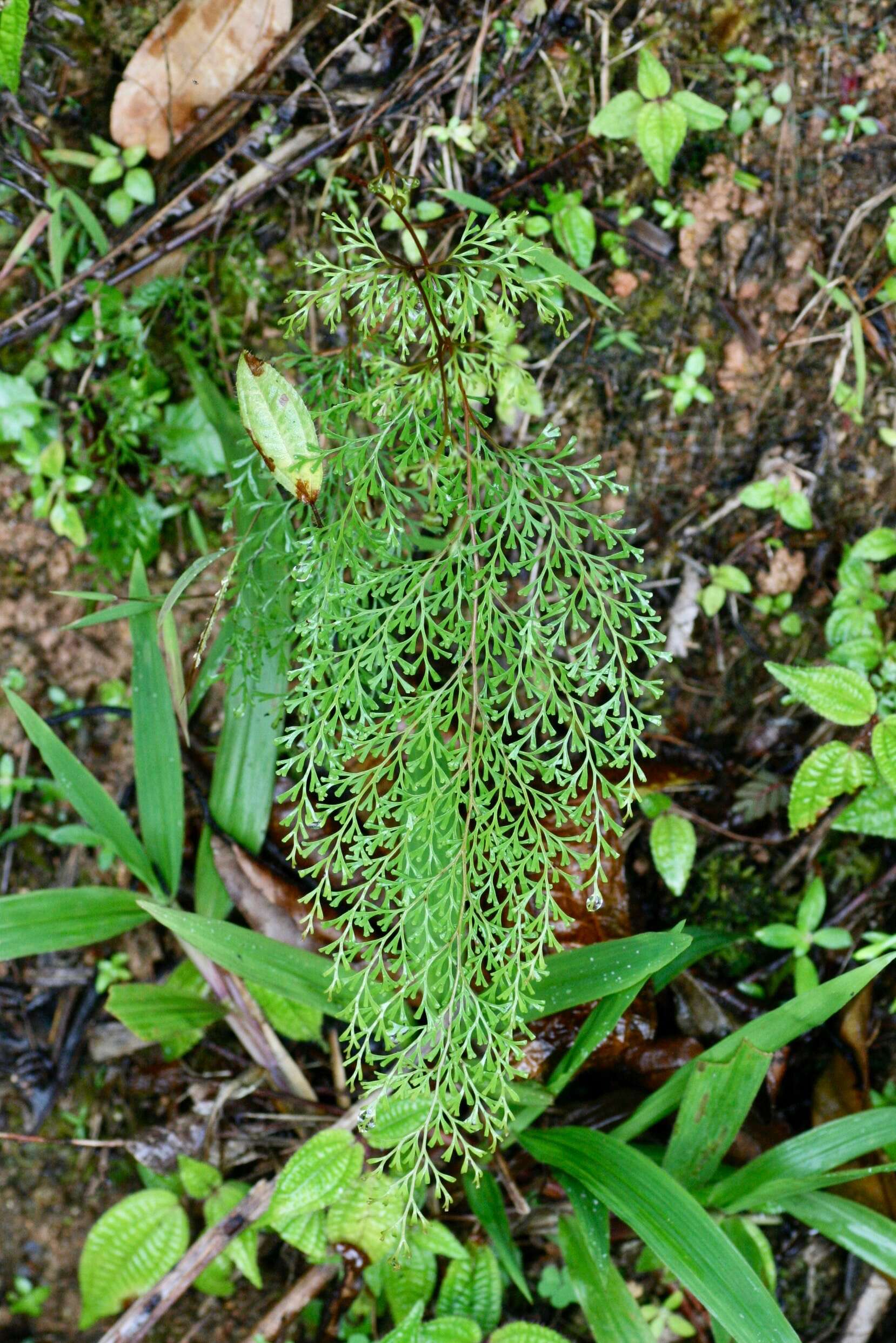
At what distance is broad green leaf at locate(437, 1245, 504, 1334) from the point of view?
6.90 feet

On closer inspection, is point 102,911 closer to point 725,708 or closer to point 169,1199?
point 169,1199

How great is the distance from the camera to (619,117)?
2072 millimetres

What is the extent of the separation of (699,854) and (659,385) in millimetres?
1203

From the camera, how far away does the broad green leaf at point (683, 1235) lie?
1.53 meters

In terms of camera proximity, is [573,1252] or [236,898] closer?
[573,1252]

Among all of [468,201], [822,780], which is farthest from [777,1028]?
[468,201]

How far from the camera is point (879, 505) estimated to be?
2305 millimetres

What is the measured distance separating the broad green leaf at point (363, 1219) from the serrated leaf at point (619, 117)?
240 cm

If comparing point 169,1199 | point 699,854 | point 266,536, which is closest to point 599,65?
point 266,536

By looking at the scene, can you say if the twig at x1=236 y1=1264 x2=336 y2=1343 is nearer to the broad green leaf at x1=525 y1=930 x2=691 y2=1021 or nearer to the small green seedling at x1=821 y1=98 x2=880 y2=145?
the broad green leaf at x1=525 y1=930 x2=691 y2=1021

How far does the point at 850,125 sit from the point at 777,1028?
6.85 feet

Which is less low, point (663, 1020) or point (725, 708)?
point (725, 708)

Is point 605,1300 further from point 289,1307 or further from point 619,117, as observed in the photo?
point 619,117

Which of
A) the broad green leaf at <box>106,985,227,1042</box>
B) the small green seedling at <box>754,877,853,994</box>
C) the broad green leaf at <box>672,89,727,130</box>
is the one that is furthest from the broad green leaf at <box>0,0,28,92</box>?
the small green seedling at <box>754,877,853,994</box>
